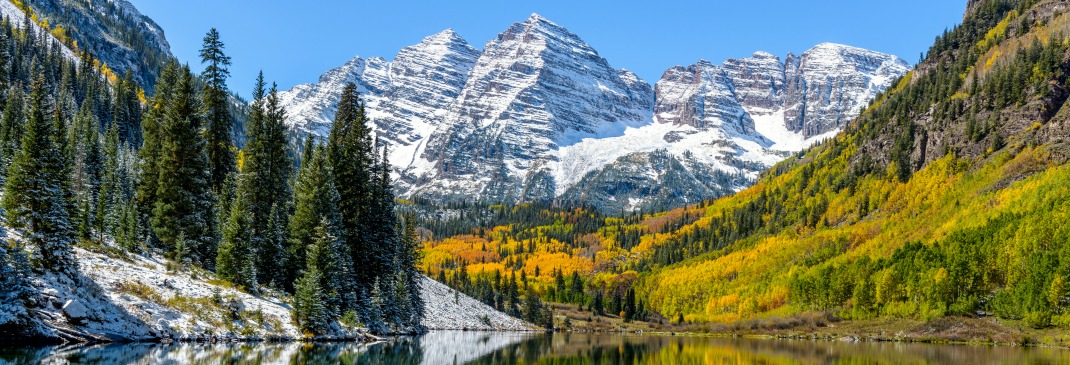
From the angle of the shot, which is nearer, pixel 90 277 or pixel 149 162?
pixel 90 277

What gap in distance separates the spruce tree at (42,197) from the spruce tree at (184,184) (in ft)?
45.5

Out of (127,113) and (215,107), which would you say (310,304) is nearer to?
(215,107)

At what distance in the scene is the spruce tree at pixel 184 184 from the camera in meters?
61.1

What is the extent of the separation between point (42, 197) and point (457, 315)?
Result: 4356 inches

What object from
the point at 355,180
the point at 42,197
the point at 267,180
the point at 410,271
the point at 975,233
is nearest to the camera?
the point at 42,197

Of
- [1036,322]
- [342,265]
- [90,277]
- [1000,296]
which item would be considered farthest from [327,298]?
[1000,296]

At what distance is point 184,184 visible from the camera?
207 feet

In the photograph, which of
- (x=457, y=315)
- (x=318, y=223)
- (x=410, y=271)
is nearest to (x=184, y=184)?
(x=318, y=223)

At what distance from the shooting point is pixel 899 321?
132 metres

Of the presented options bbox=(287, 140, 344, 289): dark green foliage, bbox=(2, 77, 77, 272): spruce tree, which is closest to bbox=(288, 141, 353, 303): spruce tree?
bbox=(287, 140, 344, 289): dark green foliage

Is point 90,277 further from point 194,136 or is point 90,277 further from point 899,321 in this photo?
point 899,321

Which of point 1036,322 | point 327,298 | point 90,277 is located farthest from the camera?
point 1036,322

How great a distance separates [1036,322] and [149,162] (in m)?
111

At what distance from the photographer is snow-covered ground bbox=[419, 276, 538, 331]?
137375mm
